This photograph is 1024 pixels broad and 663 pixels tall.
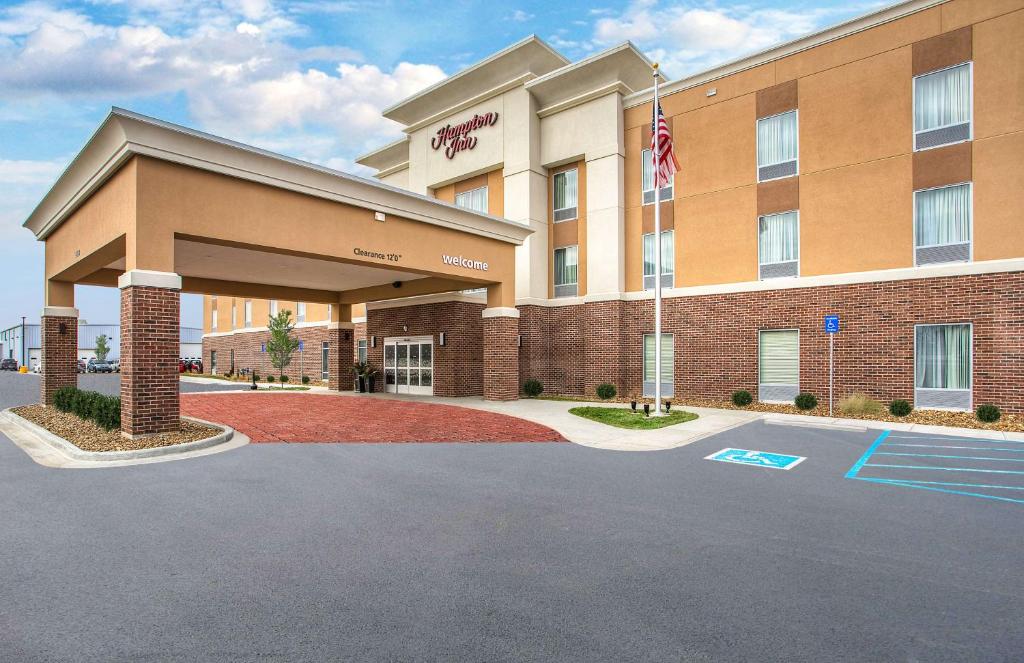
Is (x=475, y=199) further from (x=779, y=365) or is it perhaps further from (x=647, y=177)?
(x=779, y=365)

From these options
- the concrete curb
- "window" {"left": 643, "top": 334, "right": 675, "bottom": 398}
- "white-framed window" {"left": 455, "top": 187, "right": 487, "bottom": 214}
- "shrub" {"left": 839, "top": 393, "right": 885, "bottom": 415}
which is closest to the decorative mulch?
the concrete curb

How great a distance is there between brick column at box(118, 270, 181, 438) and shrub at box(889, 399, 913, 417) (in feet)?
61.0

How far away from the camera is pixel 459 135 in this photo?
87.7ft

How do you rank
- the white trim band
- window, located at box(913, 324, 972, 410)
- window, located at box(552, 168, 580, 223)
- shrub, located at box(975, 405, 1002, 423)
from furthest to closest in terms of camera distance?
window, located at box(552, 168, 580, 223)
window, located at box(913, 324, 972, 410)
shrub, located at box(975, 405, 1002, 423)
the white trim band

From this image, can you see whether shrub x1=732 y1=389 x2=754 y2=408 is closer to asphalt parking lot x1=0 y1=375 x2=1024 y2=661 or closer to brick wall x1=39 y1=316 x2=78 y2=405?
asphalt parking lot x1=0 y1=375 x2=1024 y2=661

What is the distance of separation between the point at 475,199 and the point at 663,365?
12226 mm

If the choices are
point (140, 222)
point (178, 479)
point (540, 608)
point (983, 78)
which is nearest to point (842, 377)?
point (983, 78)

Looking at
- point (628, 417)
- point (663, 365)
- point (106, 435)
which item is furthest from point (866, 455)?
point (106, 435)

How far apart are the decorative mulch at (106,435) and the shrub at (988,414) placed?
19178 mm

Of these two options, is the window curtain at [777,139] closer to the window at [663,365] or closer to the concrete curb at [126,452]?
the window at [663,365]

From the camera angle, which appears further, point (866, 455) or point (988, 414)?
point (988, 414)

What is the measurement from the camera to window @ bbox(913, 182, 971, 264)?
51.8ft

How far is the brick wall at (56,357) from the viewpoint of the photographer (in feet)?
56.2

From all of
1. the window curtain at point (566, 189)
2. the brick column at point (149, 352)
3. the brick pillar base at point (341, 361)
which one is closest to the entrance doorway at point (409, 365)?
the brick pillar base at point (341, 361)
